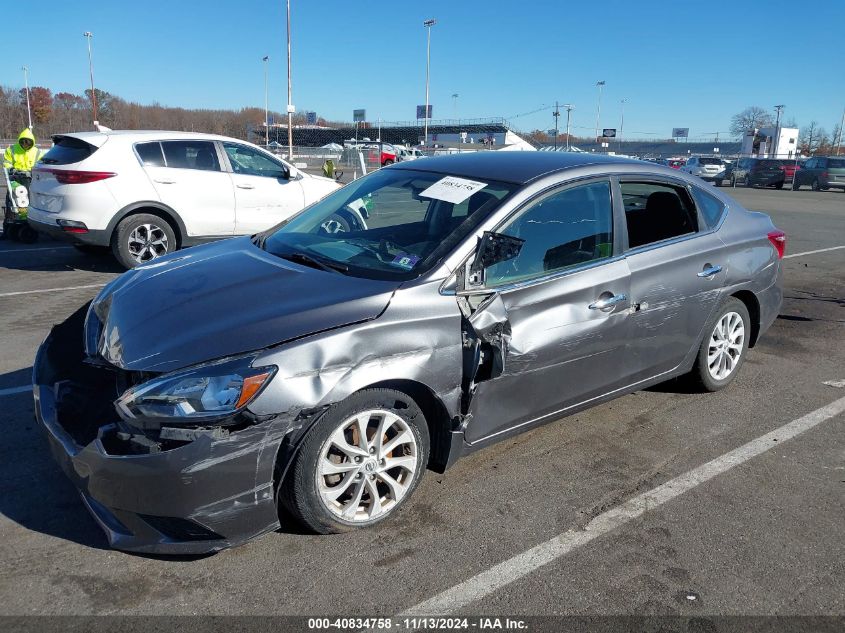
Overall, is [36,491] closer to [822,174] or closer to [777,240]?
[777,240]

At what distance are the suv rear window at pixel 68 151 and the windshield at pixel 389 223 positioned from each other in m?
5.17

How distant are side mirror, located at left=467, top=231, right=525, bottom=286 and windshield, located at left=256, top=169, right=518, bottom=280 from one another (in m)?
0.14

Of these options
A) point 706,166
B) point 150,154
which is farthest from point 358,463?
point 706,166

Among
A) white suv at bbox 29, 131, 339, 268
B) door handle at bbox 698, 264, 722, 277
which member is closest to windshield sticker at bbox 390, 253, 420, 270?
door handle at bbox 698, 264, 722, 277

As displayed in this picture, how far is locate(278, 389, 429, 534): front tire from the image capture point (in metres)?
2.84

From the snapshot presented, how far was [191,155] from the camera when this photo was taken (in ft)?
29.2

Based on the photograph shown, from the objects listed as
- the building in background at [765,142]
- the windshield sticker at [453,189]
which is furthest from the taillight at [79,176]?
the building in background at [765,142]

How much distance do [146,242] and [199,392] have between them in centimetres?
660

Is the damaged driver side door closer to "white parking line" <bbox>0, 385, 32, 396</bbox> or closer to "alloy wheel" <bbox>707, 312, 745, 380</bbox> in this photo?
"alloy wheel" <bbox>707, 312, 745, 380</bbox>

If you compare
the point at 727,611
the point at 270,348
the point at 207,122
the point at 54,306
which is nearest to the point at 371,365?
the point at 270,348

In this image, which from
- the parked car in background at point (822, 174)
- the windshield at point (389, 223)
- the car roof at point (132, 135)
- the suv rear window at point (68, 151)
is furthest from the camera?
the parked car in background at point (822, 174)

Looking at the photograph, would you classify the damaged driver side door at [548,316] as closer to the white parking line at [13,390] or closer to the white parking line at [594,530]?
the white parking line at [594,530]

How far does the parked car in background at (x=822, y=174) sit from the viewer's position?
3192 cm

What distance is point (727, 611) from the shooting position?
266cm
